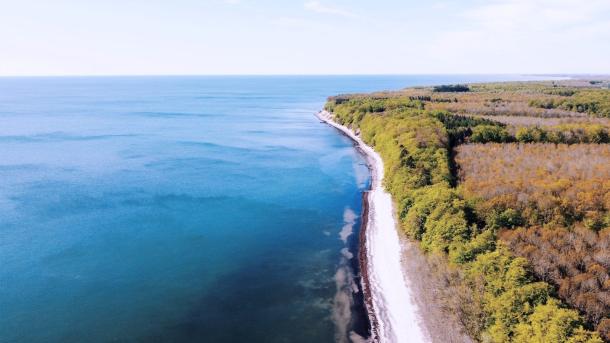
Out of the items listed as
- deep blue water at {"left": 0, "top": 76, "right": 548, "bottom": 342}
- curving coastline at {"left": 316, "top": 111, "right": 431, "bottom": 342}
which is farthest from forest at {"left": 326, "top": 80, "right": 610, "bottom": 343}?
deep blue water at {"left": 0, "top": 76, "right": 548, "bottom": 342}

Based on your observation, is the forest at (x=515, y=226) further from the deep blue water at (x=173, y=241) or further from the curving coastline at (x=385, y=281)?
the deep blue water at (x=173, y=241)

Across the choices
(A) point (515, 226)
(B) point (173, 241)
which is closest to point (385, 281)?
(A) point (515, 226)

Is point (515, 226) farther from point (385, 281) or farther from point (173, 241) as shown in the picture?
point (173, 241)

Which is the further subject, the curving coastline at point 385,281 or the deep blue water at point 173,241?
the deep blue water at point 173,241

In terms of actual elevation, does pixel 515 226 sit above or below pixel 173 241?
above

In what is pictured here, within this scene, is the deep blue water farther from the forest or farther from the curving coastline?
the forest

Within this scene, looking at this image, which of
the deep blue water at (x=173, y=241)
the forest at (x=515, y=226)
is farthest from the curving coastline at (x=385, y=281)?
the forest at (x=515, y=226)
